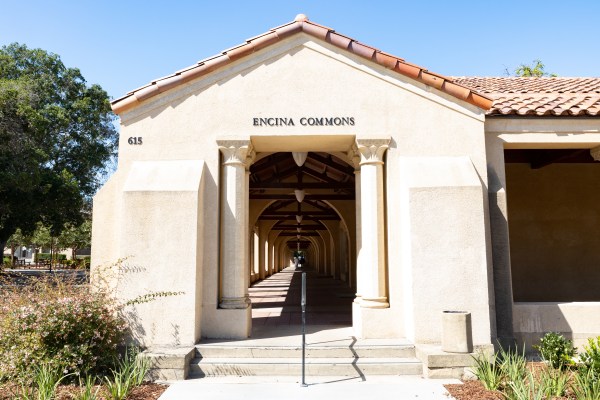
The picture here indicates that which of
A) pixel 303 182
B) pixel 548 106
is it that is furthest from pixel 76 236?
pixel 548 106

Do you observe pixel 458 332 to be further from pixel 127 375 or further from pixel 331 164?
pixel 331 164

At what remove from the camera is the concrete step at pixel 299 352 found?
284 inches

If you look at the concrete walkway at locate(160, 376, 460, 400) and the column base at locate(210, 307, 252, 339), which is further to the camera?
the column base at locate(210, 307, 252, 339)

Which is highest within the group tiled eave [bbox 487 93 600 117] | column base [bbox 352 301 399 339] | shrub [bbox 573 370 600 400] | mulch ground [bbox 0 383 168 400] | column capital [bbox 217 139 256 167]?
tiled eave [bbox 487 93 600 117]

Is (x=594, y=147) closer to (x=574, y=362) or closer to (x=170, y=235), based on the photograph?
(x=574, y=362)

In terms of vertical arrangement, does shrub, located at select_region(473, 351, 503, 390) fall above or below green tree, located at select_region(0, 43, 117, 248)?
below

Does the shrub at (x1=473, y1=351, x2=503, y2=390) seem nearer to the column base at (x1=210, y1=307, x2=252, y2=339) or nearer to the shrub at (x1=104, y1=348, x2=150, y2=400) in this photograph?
the column base at (x1=210, y1=307, x2=252, y2=339)

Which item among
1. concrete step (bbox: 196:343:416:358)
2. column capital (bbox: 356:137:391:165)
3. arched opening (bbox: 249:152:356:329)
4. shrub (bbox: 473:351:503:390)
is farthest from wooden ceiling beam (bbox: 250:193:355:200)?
shrub (bbox: 473:351:503:390)

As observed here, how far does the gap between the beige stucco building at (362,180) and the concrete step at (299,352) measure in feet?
1.14

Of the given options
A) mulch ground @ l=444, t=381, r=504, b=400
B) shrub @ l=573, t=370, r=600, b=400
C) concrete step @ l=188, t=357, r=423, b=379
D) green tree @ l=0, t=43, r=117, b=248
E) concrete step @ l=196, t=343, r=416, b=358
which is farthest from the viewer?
green tree @ l=0, t=43, r=117, b=248

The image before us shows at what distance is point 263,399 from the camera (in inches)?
231

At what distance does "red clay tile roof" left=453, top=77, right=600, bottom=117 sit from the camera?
8.42 m

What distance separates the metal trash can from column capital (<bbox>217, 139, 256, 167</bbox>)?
14.4 feet

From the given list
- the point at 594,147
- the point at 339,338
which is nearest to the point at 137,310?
the point at 339,338
